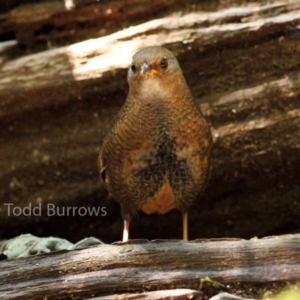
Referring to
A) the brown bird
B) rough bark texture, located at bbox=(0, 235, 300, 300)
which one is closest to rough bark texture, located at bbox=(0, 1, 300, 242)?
the brown bird

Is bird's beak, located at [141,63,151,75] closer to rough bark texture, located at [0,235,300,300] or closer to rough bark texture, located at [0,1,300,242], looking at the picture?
rough bark texture, located at [0,1,300,242]

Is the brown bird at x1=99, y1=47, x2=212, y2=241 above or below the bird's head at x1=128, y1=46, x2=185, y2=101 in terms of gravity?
below

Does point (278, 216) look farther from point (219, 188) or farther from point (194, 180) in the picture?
point (194, 180)

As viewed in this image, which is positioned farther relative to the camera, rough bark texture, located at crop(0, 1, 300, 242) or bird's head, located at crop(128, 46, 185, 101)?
rough bark texture, located at crop(0, 1, 300, 242)

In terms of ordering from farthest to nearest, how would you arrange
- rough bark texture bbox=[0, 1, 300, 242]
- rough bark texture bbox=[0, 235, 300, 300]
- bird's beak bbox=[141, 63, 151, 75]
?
1. rough bark texture bbox=[0, 1, 300, 242]
2. bird's beak bbox=[141, 63, 151, 75]
3. rough bark texture bbox=[0, 235, 300, 300]

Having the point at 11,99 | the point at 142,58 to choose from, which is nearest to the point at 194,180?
the point at 142,58

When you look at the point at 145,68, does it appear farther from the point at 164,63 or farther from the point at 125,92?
the point at 125,92
